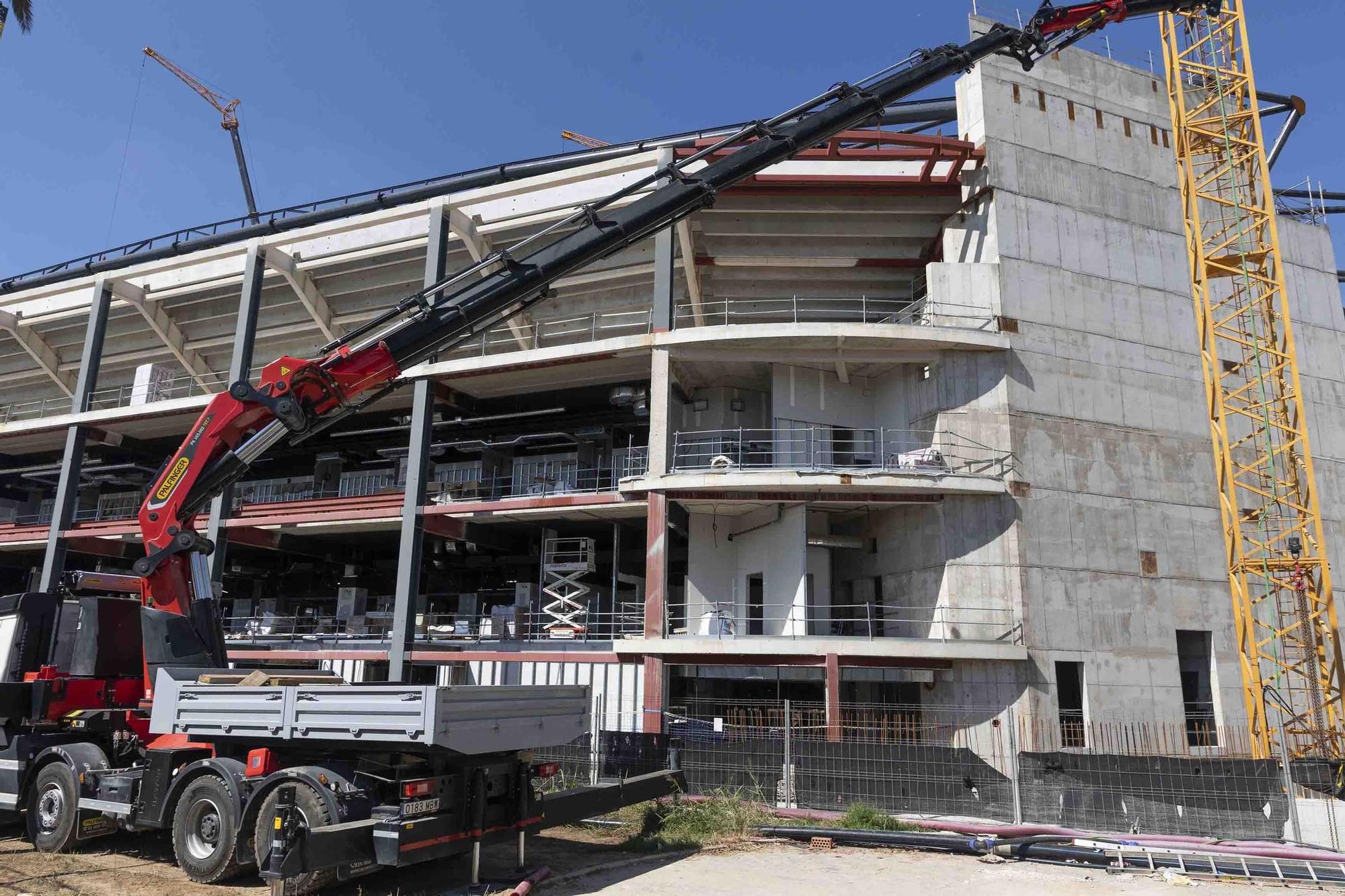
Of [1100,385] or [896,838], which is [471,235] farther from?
[896,838]

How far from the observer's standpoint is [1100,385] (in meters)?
23.8

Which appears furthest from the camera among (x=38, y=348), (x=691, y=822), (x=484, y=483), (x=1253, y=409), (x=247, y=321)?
(x=38, y=348)

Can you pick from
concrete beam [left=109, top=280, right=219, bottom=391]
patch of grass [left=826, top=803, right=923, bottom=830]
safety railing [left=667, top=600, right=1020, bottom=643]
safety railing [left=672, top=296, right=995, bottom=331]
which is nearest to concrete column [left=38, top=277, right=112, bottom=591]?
concrete beam [left=109, top=280, right=219, bottom=391]

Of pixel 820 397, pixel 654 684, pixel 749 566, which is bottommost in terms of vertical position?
pixel 654 684

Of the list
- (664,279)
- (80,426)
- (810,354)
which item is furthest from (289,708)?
(80,426)

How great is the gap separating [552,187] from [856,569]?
1335 centimetres

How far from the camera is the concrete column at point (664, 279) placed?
23.4 meters

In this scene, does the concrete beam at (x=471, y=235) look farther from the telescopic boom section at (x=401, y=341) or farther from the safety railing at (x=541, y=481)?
the telescopic boom section at (x=401, y=341)

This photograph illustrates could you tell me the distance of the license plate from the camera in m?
8.52

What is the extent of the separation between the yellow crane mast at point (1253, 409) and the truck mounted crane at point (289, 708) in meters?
12.3

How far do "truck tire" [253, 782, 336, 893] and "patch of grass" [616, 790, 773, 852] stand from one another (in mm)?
4063

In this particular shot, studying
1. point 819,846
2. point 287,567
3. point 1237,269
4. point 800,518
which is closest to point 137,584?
point 819,846

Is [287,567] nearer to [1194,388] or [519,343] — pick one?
[519,343]

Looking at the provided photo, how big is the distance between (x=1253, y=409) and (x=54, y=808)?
92.6 feet
